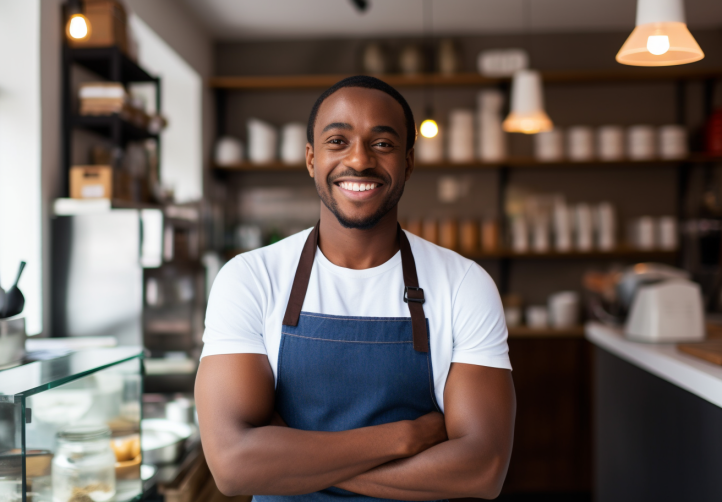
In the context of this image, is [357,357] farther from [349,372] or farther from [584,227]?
[584,227]

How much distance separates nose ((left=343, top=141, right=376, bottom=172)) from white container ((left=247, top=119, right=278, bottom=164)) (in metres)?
3.03

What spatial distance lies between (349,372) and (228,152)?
3227 millimetres

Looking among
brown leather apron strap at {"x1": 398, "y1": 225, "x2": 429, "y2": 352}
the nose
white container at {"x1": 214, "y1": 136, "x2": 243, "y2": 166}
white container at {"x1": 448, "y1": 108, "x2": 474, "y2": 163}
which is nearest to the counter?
brown leather apron strap at {"x1": 398, "y1": 225, "x2": 429, "y2": 352}

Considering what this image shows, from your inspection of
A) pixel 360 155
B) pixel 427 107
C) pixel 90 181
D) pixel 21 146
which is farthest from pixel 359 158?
pixel 427 107

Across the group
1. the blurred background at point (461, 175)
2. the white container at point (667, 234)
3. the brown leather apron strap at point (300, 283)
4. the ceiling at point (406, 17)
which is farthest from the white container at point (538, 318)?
the brown leather apron strap at point (300, 283)

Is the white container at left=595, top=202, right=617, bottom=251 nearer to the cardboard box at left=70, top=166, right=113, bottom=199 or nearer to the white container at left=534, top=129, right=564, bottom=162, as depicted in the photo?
the white container at left=534, top=129, right=564, bottom=162

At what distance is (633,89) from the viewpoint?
4.32 meters

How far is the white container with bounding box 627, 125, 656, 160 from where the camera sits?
399cm

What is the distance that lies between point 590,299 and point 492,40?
6.39 feet

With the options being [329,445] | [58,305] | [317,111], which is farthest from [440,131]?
[329,445]

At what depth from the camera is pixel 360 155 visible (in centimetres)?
120

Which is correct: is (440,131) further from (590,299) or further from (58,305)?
(58,305)

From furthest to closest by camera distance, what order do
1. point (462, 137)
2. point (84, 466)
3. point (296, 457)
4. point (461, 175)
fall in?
point (461, 175) → point (462, 137) → point (84, 466) → point (296, 457)

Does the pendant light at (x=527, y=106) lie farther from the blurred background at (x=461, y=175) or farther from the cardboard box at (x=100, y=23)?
the cardboard box at (x=100, y=23)
